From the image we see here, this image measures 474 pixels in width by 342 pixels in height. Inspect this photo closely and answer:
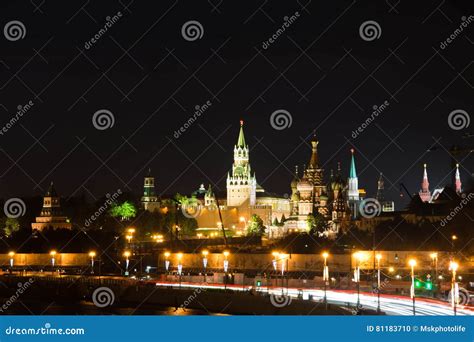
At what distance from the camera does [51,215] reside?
77.8m

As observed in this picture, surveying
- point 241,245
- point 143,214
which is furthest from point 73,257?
point 143,214

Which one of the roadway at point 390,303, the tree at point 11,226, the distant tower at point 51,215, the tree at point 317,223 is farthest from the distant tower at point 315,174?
the roadway at point 390,303

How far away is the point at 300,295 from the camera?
2906 cm

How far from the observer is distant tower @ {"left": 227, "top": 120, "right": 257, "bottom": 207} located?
100 m

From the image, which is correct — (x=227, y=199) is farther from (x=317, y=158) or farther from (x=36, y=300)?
(x=36, y=300)

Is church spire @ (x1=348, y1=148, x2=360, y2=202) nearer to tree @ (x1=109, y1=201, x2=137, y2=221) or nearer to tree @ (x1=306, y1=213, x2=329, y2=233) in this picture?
tree @ (x1=306, y1=213, x2=329, y2=233)

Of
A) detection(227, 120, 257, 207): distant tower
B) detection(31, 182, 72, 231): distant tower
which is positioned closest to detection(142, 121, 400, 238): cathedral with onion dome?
detection(227, 120, 257, 207): distant tower

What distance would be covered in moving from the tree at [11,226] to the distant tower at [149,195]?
60.2 ft

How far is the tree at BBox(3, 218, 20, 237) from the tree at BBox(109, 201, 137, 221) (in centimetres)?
834

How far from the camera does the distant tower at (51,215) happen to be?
7606 centimetres

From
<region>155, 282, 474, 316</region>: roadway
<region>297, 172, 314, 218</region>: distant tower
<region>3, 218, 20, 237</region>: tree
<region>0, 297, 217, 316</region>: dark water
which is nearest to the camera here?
<region>155, 282, 474, 316</region>: roadway

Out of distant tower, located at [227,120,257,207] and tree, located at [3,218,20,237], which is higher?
distant tower, located at [227,120,257,207]

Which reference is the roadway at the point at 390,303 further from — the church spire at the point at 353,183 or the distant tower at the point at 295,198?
the church spire at the point at 353,183
